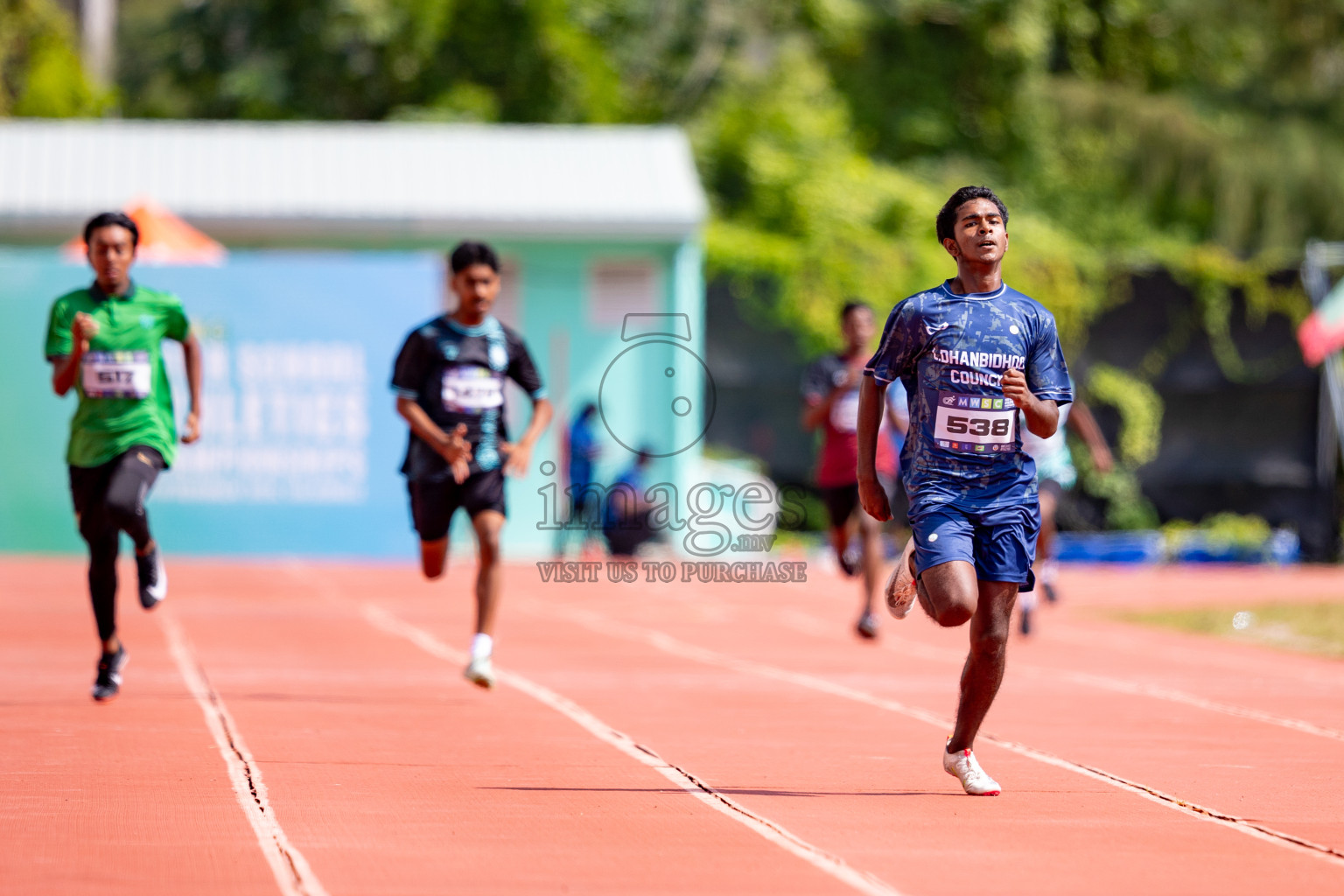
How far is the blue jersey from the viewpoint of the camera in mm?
6301

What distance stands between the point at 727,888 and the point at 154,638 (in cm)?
752

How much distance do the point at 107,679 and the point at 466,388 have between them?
2084mm

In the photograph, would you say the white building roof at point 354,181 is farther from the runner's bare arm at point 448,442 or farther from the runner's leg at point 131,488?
the runner's leg at point 131,488

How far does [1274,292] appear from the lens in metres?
21.1

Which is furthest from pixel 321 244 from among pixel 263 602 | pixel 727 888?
pixel 727 888

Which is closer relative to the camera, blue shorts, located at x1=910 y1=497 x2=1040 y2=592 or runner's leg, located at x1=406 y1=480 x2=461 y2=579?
blue shorts, located at x1=910 y1=497 x2=1040 y2=592

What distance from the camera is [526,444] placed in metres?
8.78

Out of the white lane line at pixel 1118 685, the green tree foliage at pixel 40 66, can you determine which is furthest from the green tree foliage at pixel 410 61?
the white lane line at pixel 1118 685

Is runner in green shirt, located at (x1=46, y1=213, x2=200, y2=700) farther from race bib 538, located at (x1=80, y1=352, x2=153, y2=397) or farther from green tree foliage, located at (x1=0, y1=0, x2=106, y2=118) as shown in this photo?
green tree foliage, located at (x1=0, y1=0, x2=106, y2=118)

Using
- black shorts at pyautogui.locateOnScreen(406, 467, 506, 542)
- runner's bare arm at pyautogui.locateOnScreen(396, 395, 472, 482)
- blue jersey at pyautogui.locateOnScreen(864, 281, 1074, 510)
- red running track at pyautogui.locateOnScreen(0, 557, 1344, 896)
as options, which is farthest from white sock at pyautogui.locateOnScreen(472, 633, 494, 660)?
blue jersey at pyautogui.locateOnScreen(864, 281, 1074, 510)

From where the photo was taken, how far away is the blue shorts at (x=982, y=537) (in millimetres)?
6262

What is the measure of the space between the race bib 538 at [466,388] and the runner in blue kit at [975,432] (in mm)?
2850

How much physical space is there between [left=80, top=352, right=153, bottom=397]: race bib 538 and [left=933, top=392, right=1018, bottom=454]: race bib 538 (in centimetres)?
395

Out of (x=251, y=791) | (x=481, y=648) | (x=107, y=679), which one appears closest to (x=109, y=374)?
(x=107, y=679)
